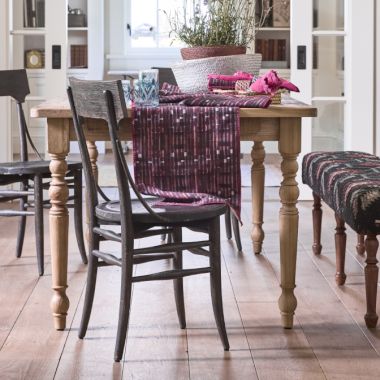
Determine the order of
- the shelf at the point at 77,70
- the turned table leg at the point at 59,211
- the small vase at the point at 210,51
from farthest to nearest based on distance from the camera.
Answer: the shelf at the point at 77,70
the small vase at the point at 210,51
the turned table leg at the point at 59,211

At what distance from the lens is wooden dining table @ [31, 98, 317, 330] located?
3361 mm

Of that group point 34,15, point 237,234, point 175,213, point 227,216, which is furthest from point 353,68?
point 175,213

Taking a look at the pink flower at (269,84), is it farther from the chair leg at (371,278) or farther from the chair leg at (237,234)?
the chair leg at (237,234)

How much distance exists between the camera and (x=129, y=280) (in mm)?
3053

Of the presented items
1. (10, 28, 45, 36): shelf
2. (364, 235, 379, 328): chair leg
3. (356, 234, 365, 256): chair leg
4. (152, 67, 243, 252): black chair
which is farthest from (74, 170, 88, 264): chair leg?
(10, 28, 45, 36): shelf

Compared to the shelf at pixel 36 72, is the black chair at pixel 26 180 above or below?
below

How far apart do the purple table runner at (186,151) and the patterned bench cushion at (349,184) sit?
0.42m

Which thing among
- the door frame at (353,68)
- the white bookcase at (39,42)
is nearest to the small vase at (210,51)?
the door frame at (353,68)

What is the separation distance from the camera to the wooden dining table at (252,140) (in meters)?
3.36

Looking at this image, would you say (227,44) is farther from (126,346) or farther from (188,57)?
(126,346)

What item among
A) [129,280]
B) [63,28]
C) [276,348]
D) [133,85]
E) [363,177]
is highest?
[63,28]

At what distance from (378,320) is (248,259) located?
3.96ft

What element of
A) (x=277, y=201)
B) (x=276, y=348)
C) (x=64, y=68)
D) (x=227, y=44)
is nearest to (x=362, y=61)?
(x=277, y=201)

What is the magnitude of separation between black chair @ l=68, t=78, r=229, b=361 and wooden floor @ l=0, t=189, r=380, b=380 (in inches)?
4.5
